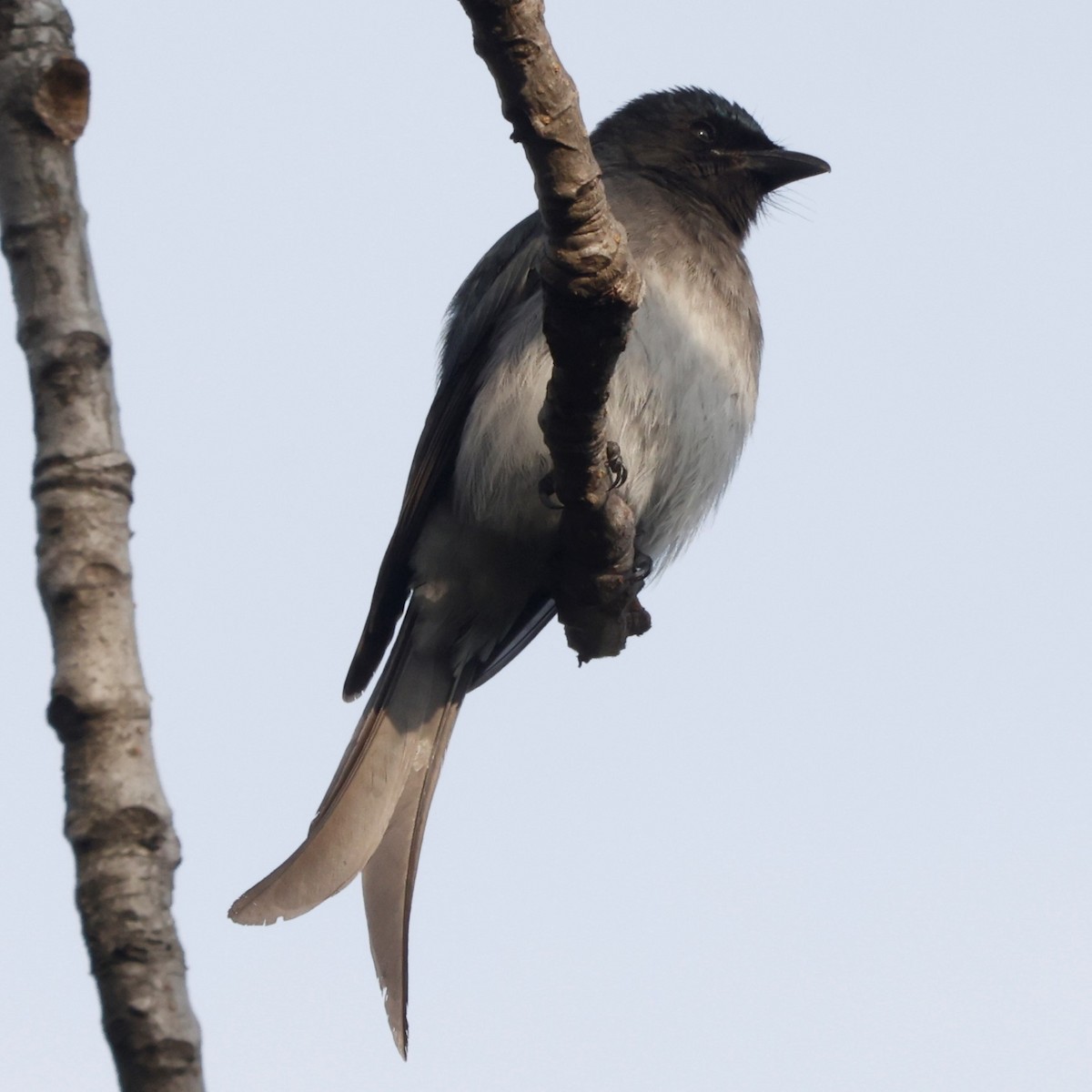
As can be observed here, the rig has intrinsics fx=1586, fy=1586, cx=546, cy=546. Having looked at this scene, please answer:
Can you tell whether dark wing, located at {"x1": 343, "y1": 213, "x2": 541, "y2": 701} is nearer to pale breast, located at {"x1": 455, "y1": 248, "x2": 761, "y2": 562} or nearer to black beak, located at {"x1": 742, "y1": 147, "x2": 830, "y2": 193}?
pale breast, located at {"x1": 455, "y1": 248, "x2": 761, "y2": 562}

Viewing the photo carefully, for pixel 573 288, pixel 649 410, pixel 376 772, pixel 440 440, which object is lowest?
pixel 376 772

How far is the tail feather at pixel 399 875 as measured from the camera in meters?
4.61

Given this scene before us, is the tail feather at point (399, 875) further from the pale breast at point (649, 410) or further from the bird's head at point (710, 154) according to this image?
the bird's head at point (710, 154)

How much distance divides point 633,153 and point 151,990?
5550mm

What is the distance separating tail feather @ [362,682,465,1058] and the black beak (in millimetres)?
2544

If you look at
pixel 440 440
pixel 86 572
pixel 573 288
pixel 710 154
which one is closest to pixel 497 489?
pixel 440 440

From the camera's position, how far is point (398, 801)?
17.7ft

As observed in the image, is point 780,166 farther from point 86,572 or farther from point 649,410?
point 86,572

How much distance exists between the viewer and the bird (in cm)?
512

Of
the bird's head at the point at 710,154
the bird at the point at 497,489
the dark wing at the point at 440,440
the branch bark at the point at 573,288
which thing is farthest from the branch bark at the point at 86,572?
the bird's head at the point at 710,154

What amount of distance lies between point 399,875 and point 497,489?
129cm

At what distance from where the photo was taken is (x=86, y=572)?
1.76 meters

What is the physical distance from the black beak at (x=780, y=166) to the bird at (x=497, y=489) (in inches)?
20.0

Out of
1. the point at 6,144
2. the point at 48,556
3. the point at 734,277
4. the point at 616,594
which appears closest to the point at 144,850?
the point at 48,556
